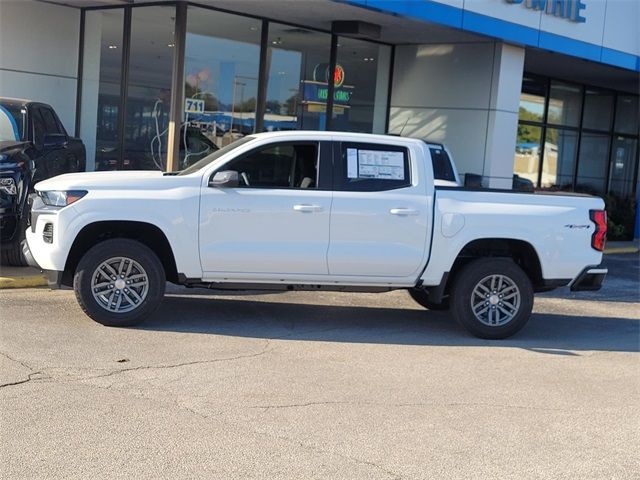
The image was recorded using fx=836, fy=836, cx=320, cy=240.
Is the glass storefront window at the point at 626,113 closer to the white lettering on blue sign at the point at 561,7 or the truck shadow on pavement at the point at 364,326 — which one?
the white lettering on blue sign at the point at 561,7

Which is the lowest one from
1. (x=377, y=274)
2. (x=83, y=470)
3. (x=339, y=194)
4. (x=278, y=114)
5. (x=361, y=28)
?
(x=83, y=470)

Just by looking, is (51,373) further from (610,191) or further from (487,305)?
(610,191)

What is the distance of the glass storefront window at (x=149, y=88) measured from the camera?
14.1m

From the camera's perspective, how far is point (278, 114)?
15.6 metres

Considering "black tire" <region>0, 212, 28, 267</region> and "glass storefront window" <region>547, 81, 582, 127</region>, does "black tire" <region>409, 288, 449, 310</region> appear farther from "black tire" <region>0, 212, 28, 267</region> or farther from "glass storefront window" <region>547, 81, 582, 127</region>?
"glass storefront window" <region>547, 81, 582, 127</region>

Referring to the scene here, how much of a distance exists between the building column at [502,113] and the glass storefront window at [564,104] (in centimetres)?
612

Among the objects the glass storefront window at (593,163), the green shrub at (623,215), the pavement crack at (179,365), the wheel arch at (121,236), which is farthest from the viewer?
the glass storefront window at (593,163)

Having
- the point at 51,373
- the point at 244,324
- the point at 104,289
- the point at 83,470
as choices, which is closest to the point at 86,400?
the point at 51,373

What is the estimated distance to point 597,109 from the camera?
22922 mm

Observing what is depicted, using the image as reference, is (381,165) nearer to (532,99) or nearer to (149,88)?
(149,88)

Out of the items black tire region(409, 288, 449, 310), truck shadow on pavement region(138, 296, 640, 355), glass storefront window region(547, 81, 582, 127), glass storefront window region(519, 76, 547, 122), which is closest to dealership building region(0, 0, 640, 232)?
glass storefront window region(519, 76, 547, 122)

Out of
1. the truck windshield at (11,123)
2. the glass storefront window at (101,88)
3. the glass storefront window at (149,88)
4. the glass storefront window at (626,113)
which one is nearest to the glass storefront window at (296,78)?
the glass storefront window at (149,88)

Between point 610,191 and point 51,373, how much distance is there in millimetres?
20363

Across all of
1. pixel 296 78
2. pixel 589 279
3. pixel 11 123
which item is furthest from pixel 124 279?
pixel 296 78
